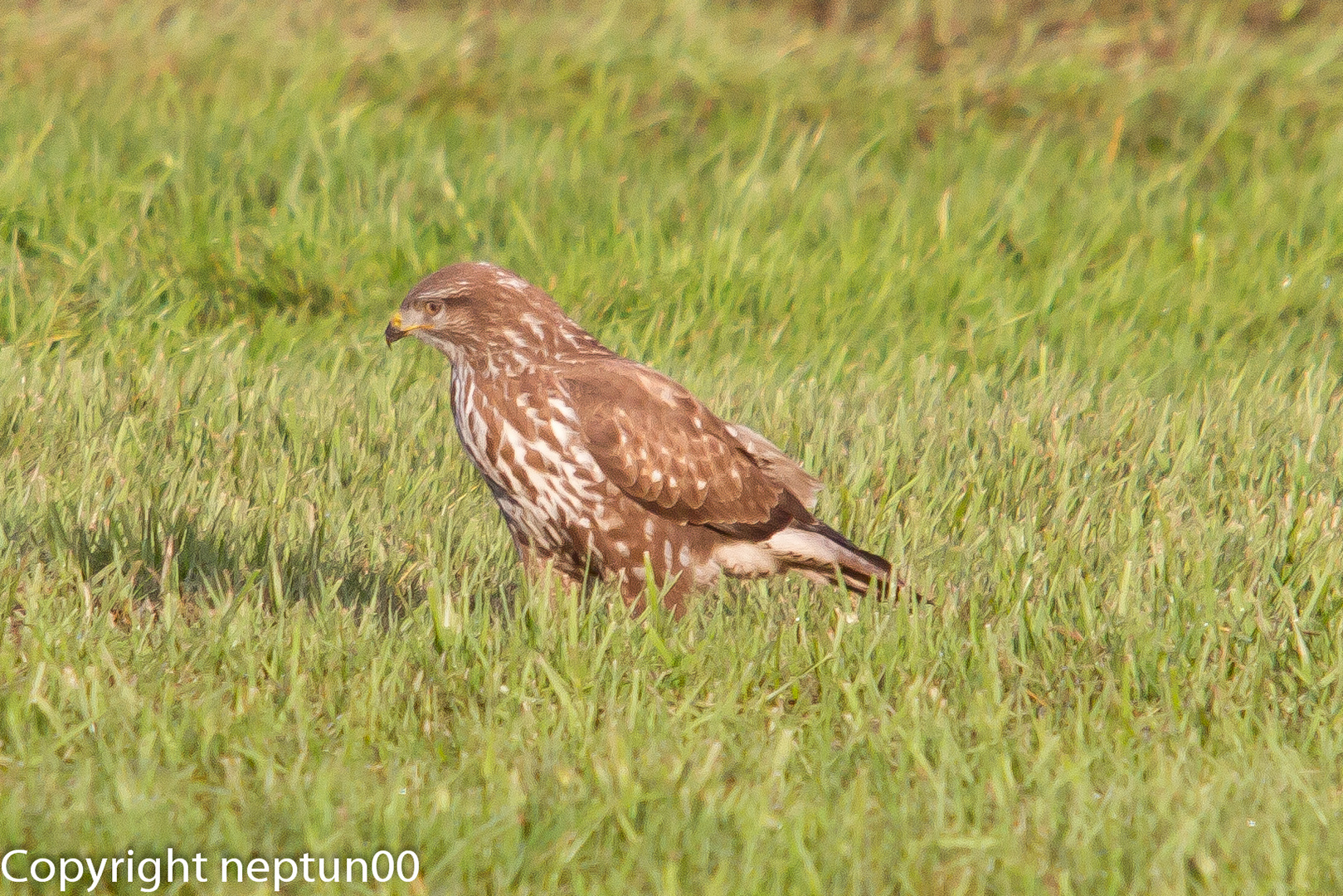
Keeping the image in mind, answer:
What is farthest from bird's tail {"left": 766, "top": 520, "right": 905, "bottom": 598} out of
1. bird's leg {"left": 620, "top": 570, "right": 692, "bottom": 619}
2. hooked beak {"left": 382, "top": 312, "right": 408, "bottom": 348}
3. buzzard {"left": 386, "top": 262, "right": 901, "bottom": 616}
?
hooked beak {"left": 382, "top": 312, "right": 408, "bottom": 348}

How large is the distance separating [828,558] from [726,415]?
5.54 ft

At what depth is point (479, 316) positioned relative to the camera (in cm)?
469

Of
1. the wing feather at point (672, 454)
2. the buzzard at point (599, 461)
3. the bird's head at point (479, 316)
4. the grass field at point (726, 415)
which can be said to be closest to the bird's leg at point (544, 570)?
the buzzard at point (599, 461)

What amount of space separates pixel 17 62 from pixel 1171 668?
8153mm

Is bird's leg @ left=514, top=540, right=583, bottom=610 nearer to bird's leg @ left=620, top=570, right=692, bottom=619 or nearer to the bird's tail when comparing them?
bird's leg @ left=620, top=570, right=692, bottom=619

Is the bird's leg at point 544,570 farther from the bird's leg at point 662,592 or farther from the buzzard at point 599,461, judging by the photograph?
the bird's leg at point 662,592

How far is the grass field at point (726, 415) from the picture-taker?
3293 millimetres

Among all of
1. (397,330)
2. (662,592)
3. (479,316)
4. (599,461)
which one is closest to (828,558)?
(662,592)

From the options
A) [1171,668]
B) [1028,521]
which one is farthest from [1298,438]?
[1171,668]

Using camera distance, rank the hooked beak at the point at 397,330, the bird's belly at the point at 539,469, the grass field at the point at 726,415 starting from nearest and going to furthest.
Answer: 1. the grass field at the point at 726,415
2. the bird's belly at the point at 539,469
3. the hooked beak at the point at 397,330

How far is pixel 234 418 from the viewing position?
5.97 m

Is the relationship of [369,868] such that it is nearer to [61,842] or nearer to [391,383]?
[61,842]

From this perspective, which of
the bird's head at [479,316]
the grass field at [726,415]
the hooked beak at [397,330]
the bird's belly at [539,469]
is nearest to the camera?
the grass field at [726,415]

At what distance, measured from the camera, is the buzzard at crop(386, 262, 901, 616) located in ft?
14.9
